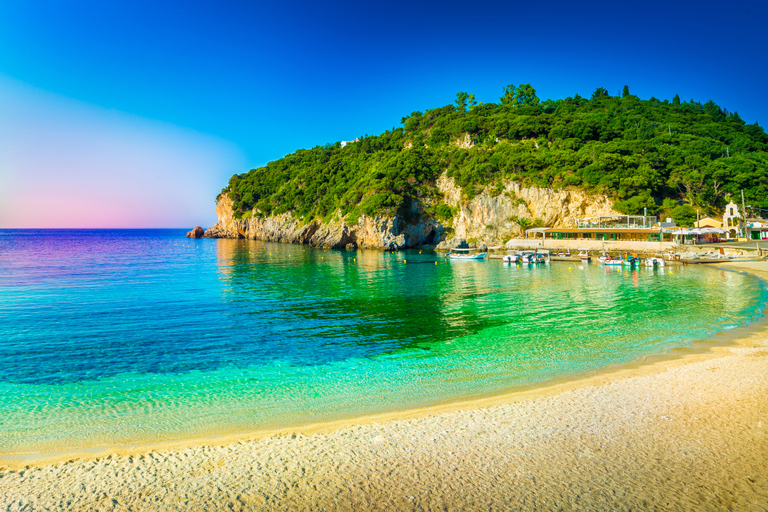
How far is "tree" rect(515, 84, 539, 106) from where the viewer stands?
4205 inches

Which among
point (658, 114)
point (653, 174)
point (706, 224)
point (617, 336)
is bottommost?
point (617, 336)

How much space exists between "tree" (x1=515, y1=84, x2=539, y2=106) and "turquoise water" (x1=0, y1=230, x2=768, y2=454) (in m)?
90.2

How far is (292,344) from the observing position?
14672 millimetres

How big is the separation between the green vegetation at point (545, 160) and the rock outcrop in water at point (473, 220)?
174 cm

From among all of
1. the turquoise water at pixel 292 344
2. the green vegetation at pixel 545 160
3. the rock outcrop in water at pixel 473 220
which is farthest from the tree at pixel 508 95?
the turquoise water at pixel 292 344

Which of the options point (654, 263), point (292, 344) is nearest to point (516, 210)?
point (654, 263)

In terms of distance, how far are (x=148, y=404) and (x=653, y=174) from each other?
77.3 m

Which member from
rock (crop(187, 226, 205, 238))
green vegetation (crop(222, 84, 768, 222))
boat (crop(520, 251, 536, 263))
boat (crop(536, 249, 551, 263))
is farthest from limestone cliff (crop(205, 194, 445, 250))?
rock (crop(187, 226, 205, 238))

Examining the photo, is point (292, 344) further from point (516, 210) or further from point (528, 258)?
point (516, 210)

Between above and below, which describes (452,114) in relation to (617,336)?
above

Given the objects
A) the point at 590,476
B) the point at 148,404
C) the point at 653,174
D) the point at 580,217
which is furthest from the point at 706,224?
the point at 148,404

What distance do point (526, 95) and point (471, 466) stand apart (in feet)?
391

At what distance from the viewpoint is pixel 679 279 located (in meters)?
31.9

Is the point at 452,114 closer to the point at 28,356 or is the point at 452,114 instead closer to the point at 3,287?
the point at 3,287
